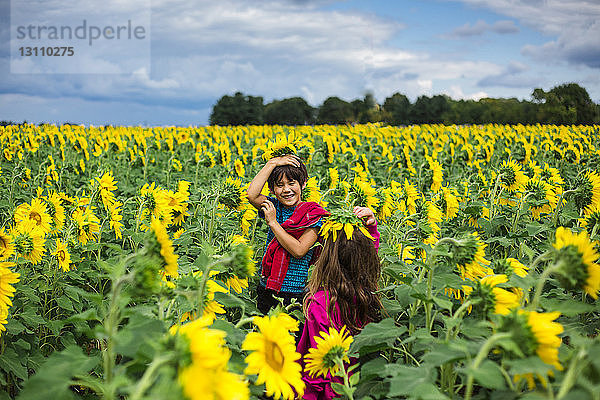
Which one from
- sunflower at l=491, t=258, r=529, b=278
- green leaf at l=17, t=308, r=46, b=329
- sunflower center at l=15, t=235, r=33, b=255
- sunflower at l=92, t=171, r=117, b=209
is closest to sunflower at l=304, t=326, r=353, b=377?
sunflower at l=491, t=258, r=529, b=278

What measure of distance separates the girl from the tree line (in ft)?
110

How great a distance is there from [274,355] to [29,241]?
2.10 m

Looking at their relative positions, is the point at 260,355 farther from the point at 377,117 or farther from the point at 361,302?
the point at 377,117

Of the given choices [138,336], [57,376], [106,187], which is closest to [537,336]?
Answer: [138,336]

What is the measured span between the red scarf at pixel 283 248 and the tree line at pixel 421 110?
33074 millimetres

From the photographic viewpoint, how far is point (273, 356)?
1.56m

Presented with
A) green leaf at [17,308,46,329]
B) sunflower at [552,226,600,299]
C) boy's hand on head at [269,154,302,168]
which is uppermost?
boy's hand on head at [269,154,302,168]

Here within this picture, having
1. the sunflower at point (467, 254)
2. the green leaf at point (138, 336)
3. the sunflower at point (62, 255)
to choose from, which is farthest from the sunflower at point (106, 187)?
the sunflower at point (467, 254)

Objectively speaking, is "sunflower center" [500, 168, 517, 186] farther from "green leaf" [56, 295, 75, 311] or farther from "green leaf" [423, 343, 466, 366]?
"green leaf" [56, 295, 75, 311]

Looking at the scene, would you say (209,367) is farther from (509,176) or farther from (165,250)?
(509,176)

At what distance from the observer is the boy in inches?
134

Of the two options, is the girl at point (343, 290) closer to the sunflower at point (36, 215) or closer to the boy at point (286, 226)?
the boy at point (286, 226)

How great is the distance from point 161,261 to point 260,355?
41 centimetres

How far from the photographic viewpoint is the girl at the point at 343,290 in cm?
274
